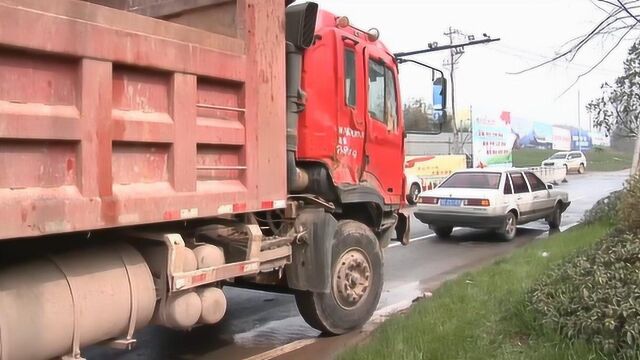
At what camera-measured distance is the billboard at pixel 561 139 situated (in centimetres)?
7581

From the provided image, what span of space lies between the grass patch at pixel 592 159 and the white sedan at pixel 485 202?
42303 mm

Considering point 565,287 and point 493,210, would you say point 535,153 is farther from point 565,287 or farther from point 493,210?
point 565,287

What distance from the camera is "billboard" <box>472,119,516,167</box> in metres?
35.4

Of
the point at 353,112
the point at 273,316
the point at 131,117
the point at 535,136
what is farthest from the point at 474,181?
the point at 535,136

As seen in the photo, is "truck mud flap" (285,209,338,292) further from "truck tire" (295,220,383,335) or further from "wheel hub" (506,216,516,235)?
"wheel hub" (506,216,516,235)

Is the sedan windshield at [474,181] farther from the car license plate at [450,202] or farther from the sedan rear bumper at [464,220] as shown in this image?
the sedan rear bumper at [464,220]

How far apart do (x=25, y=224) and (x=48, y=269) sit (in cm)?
54

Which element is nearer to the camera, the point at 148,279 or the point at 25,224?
the point at 25,224

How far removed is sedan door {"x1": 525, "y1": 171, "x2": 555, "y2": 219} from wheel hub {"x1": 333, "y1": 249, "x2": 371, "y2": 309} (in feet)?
30.8

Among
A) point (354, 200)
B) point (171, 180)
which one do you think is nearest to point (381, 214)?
point (354, 200)

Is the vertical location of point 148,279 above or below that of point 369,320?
above

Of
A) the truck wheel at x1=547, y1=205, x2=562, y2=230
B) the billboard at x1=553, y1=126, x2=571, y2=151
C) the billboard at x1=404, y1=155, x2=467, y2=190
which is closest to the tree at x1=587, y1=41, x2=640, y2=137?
→ the truck wheel at x1=547, y1=205, x2=562, y2=230

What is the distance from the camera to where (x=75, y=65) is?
3441mm

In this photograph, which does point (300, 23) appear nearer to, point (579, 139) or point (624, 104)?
point (624, 104)
